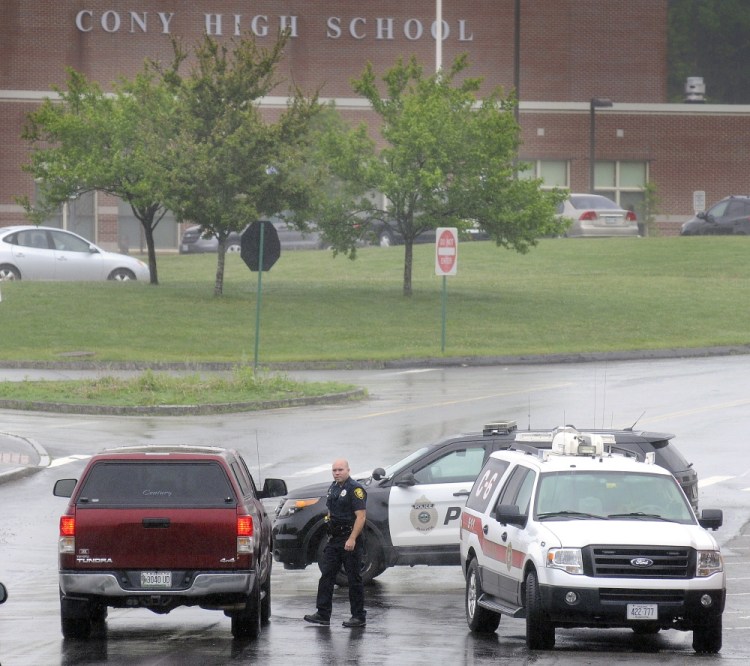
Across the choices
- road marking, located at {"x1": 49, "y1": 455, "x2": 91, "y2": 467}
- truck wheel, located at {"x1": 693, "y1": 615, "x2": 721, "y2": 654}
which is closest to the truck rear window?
truck wheel, located at {"x1": 693, "y1": 615, "x2": 721, "y2": 654}

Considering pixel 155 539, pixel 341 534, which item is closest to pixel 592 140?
pixel 341 534

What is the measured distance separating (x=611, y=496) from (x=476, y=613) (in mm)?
1500

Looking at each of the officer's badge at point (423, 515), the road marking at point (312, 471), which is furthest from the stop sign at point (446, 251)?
the officer's badge at point (423, 515)

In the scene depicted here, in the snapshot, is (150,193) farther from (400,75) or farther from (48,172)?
(400,75)

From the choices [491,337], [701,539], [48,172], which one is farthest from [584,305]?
[701,539]

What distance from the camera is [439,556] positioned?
598 inches

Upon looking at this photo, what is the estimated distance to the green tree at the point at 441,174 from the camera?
42.7m

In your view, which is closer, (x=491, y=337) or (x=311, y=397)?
(x=311, y=397)

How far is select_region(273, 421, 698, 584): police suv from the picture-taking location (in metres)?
15.1

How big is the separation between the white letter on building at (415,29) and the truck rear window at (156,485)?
6251 centimetres

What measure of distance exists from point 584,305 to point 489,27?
32.8m

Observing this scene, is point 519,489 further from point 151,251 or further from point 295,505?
point 151,251

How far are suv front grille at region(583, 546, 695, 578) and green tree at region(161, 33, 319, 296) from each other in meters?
30.1

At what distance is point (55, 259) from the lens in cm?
4659
